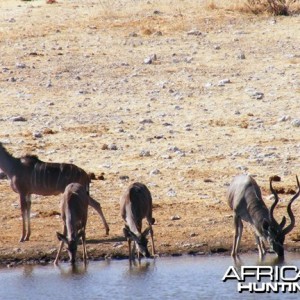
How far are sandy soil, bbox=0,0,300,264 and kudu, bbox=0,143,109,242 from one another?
1.42 feet

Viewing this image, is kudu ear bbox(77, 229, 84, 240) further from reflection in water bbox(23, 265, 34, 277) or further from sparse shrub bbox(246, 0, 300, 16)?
sparse shrub bbox(246, 0, 300, 16)

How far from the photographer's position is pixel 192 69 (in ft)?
83.0

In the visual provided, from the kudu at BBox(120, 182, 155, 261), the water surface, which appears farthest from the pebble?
the water surface

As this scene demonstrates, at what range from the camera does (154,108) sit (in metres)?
22.3

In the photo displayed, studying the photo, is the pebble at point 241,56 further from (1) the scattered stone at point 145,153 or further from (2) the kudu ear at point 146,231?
A: (2) the kudu ear at point 146,231

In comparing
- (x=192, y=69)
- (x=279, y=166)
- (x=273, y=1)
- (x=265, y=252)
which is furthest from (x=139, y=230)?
(x=273, y=1)

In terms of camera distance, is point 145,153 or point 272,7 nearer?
point 145,153

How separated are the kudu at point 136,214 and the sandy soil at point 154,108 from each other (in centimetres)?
41

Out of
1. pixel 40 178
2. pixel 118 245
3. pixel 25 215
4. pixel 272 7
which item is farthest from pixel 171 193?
pixel 272 7

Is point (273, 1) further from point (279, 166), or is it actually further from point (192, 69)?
point (279, 166)

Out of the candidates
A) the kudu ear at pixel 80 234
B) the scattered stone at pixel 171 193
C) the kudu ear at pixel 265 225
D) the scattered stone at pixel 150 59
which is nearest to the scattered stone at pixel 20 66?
the scattered stone at pixel 150 59

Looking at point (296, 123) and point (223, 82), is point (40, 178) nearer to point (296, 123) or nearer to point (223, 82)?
point (296, 123)

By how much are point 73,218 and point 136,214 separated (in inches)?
30.9

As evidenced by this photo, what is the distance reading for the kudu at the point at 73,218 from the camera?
14000mm
